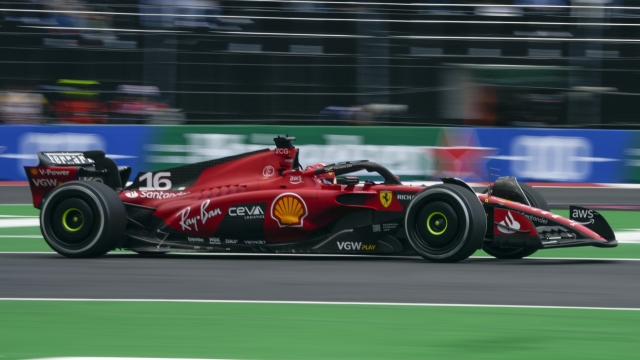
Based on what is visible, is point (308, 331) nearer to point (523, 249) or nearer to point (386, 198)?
point (386, 198)

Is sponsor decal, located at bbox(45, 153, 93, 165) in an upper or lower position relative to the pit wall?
upper

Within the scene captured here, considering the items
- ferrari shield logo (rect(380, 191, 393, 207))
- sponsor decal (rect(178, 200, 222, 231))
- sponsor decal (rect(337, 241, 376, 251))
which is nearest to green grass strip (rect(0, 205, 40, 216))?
sponsor decal (rect(178, 200, 222, 231))

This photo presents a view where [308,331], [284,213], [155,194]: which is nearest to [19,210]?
[155,194]

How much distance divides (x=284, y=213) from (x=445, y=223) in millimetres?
1379

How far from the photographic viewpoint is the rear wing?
879 cm

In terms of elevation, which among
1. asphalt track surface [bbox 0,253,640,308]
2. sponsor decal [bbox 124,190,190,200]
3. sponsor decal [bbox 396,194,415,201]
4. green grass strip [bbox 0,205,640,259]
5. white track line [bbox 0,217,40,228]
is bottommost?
white track line [bbox 0,217,40,228]

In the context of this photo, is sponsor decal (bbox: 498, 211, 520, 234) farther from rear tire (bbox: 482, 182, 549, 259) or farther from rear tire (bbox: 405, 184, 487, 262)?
rear tire (bbox: 482, 182, 549, 259)

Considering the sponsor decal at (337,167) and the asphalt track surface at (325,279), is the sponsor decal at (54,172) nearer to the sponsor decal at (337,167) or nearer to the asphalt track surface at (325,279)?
the asphalt track surface at (325,279)

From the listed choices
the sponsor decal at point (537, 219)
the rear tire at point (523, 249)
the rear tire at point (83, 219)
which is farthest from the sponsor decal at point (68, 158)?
the sponsor decal at point (537, 219)

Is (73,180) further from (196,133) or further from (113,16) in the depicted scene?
(113,16)

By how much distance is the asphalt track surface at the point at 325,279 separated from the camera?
6.39 metres

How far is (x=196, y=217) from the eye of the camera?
8.47 meters

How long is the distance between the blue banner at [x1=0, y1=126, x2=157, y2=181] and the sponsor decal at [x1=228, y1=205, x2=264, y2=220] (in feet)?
24.9

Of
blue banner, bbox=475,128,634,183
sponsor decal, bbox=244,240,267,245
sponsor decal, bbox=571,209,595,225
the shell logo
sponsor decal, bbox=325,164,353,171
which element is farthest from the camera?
blue banner, bbox=475,128,634,183
